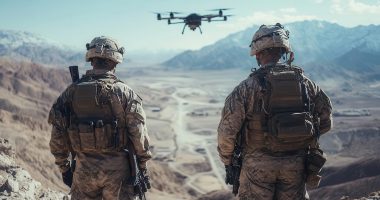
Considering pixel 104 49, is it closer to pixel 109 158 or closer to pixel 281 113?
pixel 109 158

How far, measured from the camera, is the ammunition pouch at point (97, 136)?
547 cm

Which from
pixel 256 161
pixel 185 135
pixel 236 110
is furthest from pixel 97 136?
pixel 185 135

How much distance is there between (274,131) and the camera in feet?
16.6

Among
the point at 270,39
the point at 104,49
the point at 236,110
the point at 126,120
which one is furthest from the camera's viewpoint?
the point at 104,49

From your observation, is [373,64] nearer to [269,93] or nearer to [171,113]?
[171,113]

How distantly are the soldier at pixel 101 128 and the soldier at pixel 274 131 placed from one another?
1.09 m

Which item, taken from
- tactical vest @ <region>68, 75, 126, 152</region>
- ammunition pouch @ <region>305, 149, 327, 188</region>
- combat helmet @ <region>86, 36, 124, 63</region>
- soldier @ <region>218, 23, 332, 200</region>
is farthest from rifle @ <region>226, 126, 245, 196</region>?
combat helmet @ <region>86, 36, 124, 63</region>

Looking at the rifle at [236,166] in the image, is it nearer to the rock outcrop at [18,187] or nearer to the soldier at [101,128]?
the soldier at [101,128]

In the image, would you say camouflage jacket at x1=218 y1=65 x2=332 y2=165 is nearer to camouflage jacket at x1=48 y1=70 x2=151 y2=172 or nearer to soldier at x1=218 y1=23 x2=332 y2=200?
soldier at x1=218 y1=23 x2=332 y2=200

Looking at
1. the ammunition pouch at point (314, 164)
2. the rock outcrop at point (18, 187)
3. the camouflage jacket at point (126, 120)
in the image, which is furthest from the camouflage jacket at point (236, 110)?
the rock outcrop at point (18, 187)

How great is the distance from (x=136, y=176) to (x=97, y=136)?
0.66 metres

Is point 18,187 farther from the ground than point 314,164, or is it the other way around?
point 314,164

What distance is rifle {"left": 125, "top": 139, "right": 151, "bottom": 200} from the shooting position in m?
5.61

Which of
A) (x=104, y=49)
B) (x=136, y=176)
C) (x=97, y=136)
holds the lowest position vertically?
(x=136, y=176)
